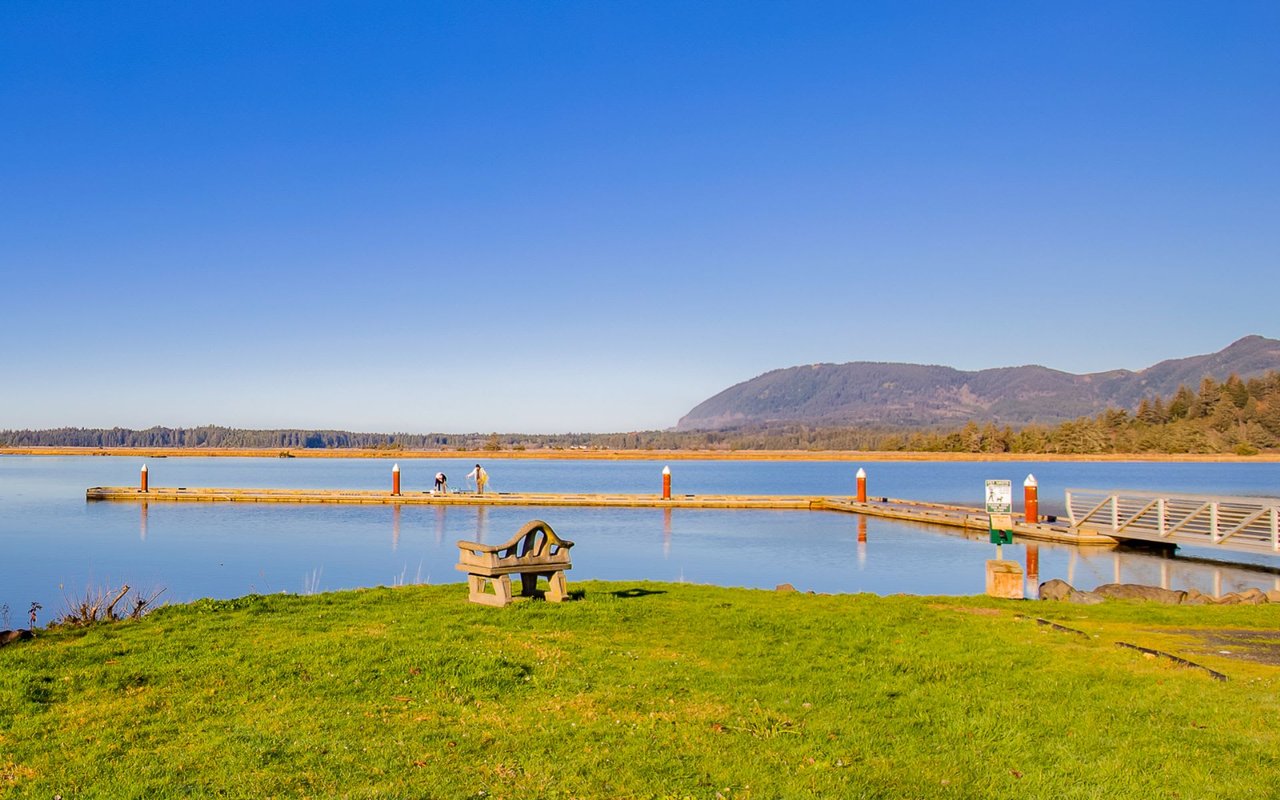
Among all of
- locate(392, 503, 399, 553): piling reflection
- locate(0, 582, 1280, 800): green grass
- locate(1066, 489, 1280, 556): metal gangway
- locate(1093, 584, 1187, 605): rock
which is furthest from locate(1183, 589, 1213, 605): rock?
locate(392, 503, 399, 553): piling reflection

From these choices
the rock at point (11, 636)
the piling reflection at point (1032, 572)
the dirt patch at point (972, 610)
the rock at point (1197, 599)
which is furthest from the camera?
the piling reflection at point (1032, 572)

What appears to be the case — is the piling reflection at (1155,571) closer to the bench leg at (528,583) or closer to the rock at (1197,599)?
the rock at (1197,599)

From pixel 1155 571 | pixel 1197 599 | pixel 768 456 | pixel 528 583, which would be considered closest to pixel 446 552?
pixel 528 583

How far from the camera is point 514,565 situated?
41.1 ft

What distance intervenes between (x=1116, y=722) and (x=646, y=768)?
353 cm

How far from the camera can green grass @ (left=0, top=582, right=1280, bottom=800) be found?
5.84 meters

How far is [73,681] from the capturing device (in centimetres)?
805

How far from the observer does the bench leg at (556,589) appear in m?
12.6

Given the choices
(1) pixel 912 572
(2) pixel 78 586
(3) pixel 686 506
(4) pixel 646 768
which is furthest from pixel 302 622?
(3) pixel 686 506

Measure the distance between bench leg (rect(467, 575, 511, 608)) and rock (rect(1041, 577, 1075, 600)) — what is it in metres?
8.99

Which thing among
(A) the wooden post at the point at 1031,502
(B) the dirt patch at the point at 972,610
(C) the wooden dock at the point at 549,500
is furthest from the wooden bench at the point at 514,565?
(C) the wooden dock at the point at 549,500

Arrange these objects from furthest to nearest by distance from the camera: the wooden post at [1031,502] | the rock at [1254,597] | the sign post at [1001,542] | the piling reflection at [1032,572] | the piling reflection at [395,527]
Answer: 1. the wooden post at [1031,502]
2. the piling reflection at [395,527]
3. the piling reflection at [1032,572]
4. the sign post at [1001,542]
5. the rock at [1254,597]

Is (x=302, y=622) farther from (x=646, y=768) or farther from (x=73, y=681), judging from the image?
(x=646, y=768)

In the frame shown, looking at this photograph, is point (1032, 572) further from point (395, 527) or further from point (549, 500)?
point (549, 500)
